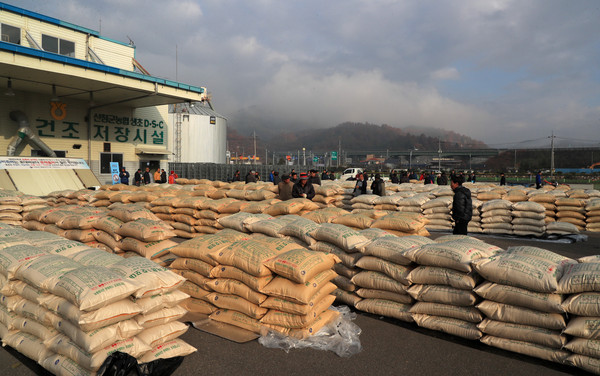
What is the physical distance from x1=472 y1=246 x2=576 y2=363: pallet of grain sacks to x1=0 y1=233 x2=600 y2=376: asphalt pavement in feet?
0.59

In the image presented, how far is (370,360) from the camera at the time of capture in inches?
141

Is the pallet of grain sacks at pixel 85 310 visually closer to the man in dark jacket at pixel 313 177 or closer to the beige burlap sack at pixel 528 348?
the beige burlap sack at pixel 528 348

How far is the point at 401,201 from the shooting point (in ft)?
36.0

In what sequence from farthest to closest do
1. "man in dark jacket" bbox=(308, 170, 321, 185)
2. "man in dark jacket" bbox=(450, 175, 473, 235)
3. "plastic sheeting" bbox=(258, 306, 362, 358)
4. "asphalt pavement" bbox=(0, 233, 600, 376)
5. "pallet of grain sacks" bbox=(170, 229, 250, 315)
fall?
"man in dark jacket" bbox=(308, 170, 321, 185), "man in dark jacket" bbox=(450, 175, 473, 235), "pallet of grain sacks" bbox=(170, 229, 250, 315), "plastic sheeting" bbox=(258, 306, 362, 358), "asphalt pavement" bbox=(0, 233, 600, 376)

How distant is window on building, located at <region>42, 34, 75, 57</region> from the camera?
68.8 feet

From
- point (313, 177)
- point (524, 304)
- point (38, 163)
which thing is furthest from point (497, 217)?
point (38, 163)

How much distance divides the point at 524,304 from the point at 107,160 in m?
24.8

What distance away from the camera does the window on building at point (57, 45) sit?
68.8 ft

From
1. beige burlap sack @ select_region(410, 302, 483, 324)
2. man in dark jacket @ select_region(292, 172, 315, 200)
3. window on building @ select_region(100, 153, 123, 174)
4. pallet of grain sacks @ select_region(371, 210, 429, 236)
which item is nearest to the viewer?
beige burlap sack @ select_region(410, 302, 483, 324)

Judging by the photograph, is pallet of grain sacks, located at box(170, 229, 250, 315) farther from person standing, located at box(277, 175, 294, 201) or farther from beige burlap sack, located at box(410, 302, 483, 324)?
person standing, located at box(277, 175, 294, 201)

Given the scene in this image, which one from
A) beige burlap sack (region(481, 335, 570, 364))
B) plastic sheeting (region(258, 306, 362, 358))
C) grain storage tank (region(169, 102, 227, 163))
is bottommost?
plastic sheeting (region(258, 306, 362, 358))

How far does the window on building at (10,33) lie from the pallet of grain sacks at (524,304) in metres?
24.8

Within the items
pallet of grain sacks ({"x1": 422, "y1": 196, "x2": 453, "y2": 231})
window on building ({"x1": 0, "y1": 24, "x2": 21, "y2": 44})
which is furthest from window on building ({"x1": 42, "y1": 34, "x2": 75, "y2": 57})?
pallet of grain sacks ({"x1": 422, "y1": 196, "x2": 453, "y2": 231})

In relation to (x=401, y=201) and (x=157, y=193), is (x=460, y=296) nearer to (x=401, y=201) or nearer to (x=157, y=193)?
(x=401, y=201)
